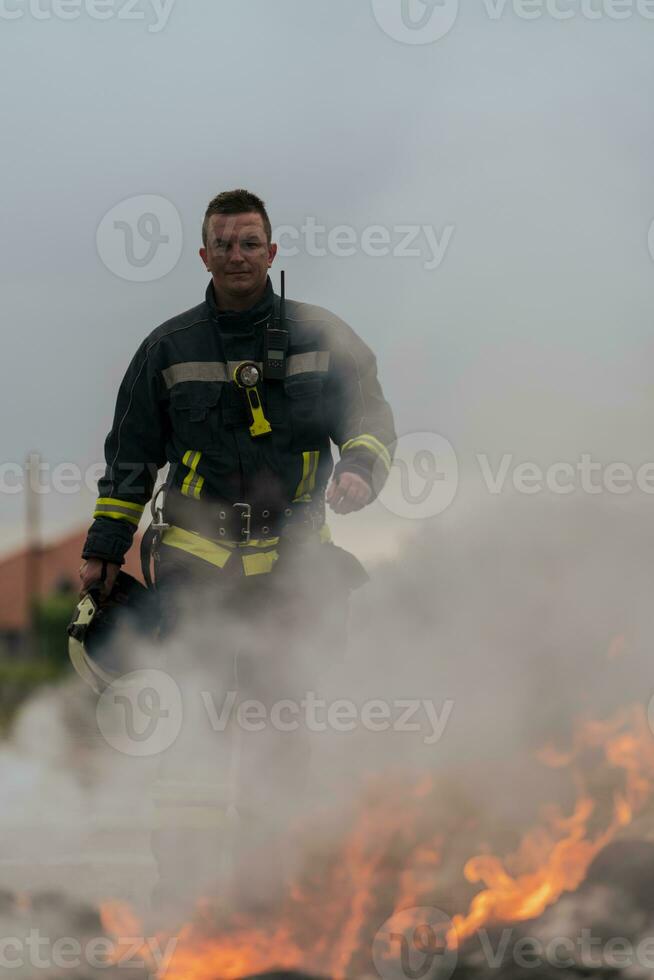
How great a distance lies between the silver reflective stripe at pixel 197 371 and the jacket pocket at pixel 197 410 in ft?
0.07

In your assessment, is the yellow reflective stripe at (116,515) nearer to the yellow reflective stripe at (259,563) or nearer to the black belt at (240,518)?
the black belt at (240,518)

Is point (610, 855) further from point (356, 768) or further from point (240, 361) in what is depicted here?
point (240, 361)

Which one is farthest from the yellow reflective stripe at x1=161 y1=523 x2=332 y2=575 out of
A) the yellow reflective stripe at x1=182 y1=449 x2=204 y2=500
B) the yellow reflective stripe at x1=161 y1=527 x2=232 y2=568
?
the yellow reflective stripe at x1=182 y1=449 x2=204 y2=500

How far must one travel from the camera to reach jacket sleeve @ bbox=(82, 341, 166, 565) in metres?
5.21

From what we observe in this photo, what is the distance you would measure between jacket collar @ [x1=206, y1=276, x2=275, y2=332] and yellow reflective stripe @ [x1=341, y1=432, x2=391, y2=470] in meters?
0.54

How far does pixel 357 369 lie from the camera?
521cm

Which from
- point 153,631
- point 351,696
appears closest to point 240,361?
point 153,631

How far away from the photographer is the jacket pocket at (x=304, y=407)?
5.08m

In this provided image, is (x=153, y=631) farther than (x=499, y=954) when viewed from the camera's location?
Yes

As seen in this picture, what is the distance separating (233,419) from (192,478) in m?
0.27

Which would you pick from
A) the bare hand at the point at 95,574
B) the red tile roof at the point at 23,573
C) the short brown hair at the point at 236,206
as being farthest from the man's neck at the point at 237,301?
the red tile roof at the point at 23,573

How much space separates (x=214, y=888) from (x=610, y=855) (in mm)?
1340

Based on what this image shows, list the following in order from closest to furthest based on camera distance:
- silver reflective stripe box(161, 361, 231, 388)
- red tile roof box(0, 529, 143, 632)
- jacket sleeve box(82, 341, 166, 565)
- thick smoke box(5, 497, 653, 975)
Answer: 1. thick smoke box(5, 497, 653, 975)
2. silver reflective stripe box(161, 361, 231, 388)
3. jacket sleeve box(82, 341, 166, 565)
4. red tile roof box(0, 529, 143, 632)

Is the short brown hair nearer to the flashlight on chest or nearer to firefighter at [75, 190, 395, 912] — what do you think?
firefighter at [75, 190, 395, 912]
